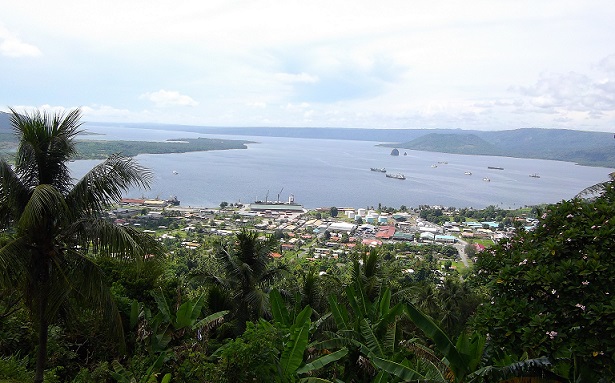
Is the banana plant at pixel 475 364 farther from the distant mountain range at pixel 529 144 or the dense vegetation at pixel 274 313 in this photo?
the distant mountain range at pixel 529 144

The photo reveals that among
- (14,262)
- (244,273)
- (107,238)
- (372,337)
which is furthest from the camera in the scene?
(244,273)

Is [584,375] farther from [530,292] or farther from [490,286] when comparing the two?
[490,286]

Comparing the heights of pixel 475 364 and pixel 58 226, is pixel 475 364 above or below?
below

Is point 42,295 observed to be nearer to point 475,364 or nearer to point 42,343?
point 42,343

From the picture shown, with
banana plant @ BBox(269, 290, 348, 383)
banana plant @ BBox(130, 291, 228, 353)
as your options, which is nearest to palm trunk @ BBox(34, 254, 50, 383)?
banana plant @ BBox(130, 291, 228, 353)

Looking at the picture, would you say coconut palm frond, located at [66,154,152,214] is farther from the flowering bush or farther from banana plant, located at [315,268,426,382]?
the flowering bush

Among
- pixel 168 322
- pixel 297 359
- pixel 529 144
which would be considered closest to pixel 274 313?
pixel 297 359
